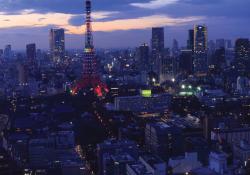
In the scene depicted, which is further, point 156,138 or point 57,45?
point 57,45

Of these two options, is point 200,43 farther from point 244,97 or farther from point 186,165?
point 186,165

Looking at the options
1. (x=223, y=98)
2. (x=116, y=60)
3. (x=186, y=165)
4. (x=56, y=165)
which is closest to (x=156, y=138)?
(x=186, y=165)

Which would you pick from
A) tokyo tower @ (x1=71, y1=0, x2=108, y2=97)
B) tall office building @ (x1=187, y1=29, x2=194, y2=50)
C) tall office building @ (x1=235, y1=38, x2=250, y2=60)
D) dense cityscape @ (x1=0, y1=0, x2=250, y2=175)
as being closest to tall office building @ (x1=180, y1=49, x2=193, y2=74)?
dense cityscape @ (x1=0, y1=0, x2=250, y2=175)

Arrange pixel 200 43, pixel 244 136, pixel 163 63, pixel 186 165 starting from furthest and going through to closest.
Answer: pixel 200 43 → pixel 163 63 → pixel 244 136 → pixel 186 165

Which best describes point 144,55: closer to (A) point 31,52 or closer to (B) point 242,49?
(B) point 242,49

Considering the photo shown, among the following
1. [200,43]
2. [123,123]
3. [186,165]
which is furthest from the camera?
[200,43]

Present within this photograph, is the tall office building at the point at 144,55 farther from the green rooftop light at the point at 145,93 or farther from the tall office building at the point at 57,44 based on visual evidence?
the green rooftop light at the point at 145,93
